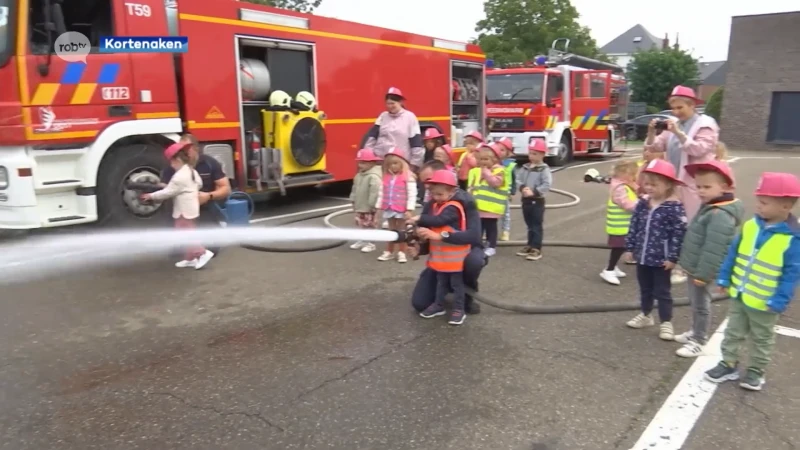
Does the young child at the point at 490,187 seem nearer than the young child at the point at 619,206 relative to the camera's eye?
No

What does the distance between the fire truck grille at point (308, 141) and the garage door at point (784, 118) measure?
80.4 feet

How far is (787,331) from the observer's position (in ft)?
14.9

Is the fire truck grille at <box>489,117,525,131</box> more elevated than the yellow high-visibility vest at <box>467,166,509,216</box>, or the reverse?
the fire truck grille at <box>489,117,525,131</box>

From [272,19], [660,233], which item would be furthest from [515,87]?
[660,233]

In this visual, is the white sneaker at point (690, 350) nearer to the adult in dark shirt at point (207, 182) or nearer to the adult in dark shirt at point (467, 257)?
the adult in dark shirt at point (467, 257)

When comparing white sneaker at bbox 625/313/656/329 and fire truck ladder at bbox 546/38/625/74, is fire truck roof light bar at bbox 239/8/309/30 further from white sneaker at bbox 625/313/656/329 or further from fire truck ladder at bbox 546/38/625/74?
fire truck ladder at bbox 546/38/625/74

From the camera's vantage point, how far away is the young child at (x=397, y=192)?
6219 mm

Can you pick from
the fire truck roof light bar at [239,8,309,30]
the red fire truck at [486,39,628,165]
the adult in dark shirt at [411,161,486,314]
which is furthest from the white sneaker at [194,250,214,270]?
the red fire truck at [486,39,628,165]

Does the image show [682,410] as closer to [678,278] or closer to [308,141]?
[678,278]

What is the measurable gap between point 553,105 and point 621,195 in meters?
11.1

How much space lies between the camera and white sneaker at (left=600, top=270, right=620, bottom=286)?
5.77m

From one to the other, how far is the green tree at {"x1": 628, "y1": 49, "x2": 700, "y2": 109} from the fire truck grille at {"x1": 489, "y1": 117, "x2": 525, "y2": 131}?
33387 mm

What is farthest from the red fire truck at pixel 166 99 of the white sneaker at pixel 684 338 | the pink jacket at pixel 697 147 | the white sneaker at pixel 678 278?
the white sneaker at pixel 684 338

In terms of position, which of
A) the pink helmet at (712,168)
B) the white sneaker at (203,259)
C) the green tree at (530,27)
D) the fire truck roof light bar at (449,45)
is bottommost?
the white sneaker at (203,259)
